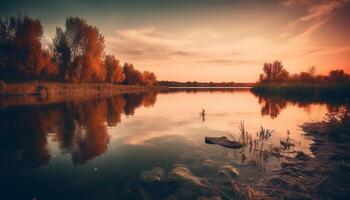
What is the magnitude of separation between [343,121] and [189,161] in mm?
12658

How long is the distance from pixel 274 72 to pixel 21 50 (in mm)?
108408

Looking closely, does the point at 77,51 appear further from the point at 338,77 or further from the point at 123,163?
the point at 338,77

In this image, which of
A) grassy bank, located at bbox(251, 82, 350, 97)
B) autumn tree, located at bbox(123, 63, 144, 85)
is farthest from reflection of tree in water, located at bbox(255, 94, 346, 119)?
autumn tree, located at bbox(123, 63, 144, 85)

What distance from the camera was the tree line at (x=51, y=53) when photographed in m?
47.8

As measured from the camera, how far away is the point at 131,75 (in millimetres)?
103125

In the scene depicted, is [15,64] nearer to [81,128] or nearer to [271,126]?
[81,128]

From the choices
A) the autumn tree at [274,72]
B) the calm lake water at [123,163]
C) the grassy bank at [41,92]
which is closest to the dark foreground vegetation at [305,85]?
the autumn tree at [274,72]

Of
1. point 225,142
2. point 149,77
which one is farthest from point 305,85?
point 149,77

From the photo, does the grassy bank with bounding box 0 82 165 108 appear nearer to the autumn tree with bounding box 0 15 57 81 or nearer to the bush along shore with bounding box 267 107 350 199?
the autumn tree with bounding box 0 15 57 81

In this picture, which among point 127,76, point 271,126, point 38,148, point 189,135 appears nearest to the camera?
point 38,148

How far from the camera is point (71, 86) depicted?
55.5m

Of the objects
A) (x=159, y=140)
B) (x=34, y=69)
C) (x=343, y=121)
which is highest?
(x=34, y=69)

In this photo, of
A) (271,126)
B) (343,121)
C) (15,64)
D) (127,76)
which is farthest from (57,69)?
(343,121)

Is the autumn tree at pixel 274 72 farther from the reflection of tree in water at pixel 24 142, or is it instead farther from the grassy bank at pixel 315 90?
the reflection of tree in water at pixel 24 142
